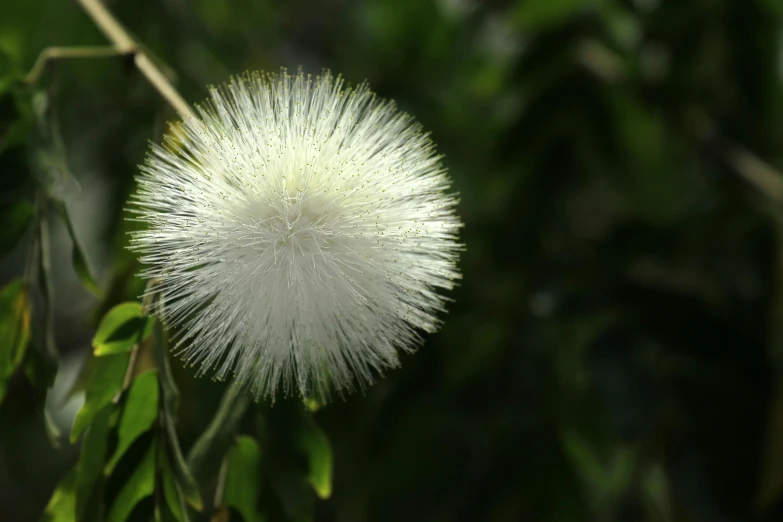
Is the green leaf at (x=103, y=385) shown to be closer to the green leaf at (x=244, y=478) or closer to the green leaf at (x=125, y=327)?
the green leaf at (x=125, y=327)

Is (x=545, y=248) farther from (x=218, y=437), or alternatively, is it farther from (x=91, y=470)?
(x=91, y=470)

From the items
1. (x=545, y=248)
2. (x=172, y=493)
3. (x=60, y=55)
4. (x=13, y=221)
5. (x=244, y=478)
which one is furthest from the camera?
(x=545, y=248)

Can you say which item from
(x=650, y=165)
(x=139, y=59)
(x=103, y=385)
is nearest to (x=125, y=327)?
(x=103, y=385)

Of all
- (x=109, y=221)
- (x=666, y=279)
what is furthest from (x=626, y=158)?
(x=109, y=221)

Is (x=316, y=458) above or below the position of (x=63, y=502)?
below

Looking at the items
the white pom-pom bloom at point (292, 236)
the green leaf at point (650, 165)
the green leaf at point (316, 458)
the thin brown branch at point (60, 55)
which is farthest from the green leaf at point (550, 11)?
the green leaf at point (316, 458)

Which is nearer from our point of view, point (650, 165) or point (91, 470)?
point (91, 470)

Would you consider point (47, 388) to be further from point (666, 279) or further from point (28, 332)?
point (666, 279)
